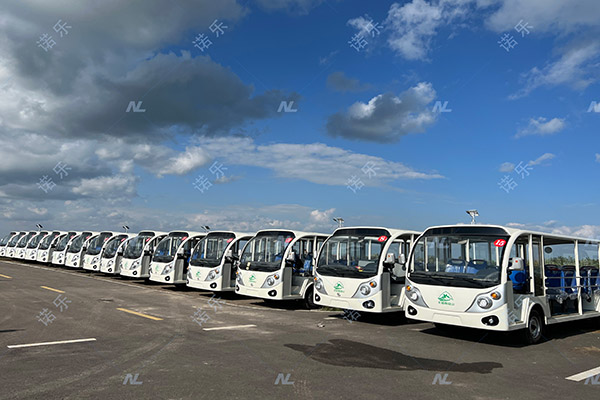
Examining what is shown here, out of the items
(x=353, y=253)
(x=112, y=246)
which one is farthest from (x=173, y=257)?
(x=353, y=253)

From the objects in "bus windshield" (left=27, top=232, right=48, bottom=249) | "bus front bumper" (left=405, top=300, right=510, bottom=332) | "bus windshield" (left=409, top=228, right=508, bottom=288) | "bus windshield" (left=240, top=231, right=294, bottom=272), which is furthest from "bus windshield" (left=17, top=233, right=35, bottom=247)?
"bus front bumper" (left=405, top=300, right=510, bottom=332)

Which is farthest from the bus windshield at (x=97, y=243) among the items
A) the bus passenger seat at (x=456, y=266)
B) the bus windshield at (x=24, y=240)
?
the bus passenger seat at (x=456, y=266)

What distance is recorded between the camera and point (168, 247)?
1748 centimetres

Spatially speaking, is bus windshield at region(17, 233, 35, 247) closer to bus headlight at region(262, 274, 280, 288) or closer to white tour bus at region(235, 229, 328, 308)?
white tour bus at region(235, 229, 328, 308)

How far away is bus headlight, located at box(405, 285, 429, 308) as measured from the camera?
9.16 metres

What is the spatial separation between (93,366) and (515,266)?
6.93 meters

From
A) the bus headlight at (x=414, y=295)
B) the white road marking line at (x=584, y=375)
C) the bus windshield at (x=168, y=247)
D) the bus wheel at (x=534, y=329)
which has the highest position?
the bus windshield at (x=168, y=247)

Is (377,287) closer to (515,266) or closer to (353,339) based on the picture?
(353,339)

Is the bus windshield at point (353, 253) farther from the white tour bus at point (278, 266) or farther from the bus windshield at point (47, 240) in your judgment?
the bus windshield at point (47, 240)

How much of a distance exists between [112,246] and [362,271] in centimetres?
1516

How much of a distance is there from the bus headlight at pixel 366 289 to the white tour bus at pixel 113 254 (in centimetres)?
1382

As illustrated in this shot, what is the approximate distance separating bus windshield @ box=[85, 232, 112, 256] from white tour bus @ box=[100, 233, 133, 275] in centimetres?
74

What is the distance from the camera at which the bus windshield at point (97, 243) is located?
23.0 meters

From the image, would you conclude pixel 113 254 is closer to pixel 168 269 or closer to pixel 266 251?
pixel 168 269
